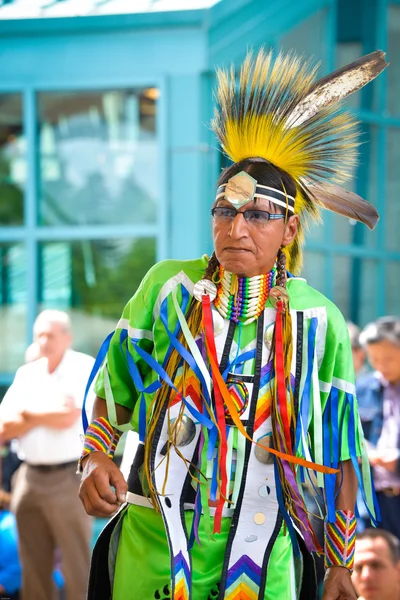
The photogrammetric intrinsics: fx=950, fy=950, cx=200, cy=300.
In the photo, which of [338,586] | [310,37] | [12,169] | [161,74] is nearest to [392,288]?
[310,37]

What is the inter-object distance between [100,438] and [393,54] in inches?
294

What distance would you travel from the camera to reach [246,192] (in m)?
2.62

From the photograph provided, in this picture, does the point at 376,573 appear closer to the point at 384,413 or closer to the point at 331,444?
the point at 384,413

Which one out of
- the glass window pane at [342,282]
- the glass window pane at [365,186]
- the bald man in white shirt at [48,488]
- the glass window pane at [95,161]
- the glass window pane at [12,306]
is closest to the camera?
the bald man in white shirt at [48,488]

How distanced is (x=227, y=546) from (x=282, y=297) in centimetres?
69

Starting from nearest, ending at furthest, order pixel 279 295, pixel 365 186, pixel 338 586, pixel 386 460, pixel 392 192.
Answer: pixel 338 586, pixel 279 295, pixel 386 460, pixel 365 186, pixel 392 192

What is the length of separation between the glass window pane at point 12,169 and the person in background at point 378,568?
3945 mm

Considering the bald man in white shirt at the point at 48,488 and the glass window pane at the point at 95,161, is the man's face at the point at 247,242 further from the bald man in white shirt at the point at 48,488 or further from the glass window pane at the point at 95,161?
the glass window pane at the point at 95,161

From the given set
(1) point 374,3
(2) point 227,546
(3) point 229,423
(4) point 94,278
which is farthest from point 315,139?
(1) point 374,3

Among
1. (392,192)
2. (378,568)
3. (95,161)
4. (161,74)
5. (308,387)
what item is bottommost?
(378,568)

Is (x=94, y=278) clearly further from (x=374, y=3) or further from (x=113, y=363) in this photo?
(x=113, y=363)

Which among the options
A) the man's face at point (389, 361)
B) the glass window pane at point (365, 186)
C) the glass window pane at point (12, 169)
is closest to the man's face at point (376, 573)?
the man's face at point (389, 361)

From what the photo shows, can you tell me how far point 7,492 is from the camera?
609cm

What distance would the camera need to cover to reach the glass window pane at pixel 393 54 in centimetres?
905
